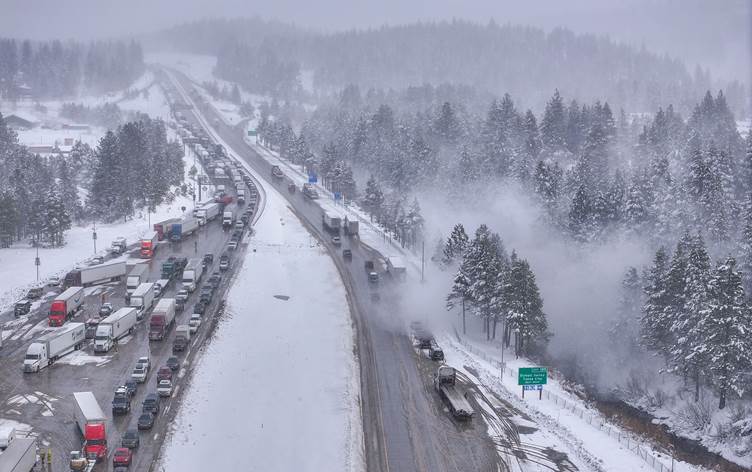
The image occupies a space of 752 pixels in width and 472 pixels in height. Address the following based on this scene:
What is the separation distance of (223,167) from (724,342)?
109801 mm

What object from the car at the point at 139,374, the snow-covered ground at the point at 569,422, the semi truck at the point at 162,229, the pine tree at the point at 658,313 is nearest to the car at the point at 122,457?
the car at the point at 139,374

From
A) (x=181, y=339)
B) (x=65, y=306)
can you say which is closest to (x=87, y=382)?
(x=181, y=339)

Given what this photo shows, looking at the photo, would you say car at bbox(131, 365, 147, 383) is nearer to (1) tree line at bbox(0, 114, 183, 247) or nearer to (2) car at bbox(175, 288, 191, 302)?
(2) car at bbox(175, 288, 191, 302)

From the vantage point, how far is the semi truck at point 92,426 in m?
41.2

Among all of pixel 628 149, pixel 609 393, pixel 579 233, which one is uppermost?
pixel 628 149

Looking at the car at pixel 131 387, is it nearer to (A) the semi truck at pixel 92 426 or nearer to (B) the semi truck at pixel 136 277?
(A) the semi truck at pixel 92 426

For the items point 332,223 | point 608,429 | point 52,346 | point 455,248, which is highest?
point 332,223

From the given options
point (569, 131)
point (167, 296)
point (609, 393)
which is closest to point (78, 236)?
point (167, 296)

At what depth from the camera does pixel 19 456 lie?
37.3 m

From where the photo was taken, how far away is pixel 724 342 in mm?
55469

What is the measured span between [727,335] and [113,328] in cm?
4686

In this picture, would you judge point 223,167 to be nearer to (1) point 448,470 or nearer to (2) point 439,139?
(2) point 439,139

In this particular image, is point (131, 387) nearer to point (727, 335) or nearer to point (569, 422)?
point (569, 422)

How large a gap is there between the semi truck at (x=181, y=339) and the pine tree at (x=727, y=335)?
39.8 m
